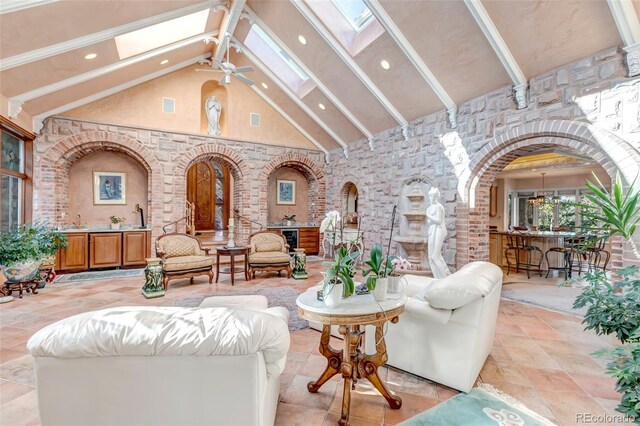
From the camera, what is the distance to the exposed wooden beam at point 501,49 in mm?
3502

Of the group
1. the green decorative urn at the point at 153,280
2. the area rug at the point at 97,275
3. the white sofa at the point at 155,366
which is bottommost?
the area rug at the point at 97,275

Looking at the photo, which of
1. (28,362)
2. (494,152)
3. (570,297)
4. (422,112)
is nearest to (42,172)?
(28,362)

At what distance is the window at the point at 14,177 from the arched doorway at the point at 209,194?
15.5ft

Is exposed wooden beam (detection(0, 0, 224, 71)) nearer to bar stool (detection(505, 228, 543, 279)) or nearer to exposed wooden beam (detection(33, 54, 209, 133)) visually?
exposed wooden beam (detection(33, 54, 209, 133))

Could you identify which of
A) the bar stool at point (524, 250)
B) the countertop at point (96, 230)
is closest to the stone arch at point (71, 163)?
the countertop at point (96, 230)

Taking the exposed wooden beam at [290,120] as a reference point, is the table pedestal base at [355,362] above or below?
below

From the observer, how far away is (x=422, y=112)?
5.56 m

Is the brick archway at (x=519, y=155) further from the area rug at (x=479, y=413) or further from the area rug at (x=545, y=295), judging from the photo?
the area rug at (x=479, y=413)

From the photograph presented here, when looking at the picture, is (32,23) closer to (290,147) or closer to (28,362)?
(28,362)

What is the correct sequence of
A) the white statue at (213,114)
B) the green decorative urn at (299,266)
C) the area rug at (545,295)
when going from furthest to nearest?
1. the white statue at (213,114)
2. the green decorative urn at (299,266)
3. the area rug at (545,295)

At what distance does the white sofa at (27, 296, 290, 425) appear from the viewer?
1.25 meters

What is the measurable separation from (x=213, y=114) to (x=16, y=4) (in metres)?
4.30

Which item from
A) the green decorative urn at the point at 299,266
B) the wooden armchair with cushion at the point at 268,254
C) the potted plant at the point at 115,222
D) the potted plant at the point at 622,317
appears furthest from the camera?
the potted plant at the point at 115,222

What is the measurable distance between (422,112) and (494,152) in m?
1.61
